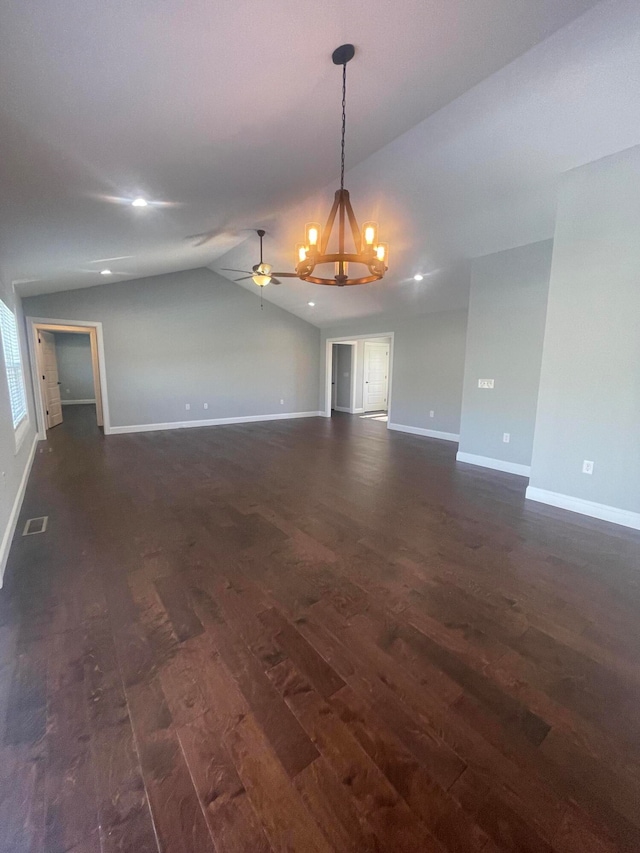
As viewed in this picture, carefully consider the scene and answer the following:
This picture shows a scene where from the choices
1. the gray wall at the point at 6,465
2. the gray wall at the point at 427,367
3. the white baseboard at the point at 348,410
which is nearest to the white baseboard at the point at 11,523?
the gray wall at the point at 6,465

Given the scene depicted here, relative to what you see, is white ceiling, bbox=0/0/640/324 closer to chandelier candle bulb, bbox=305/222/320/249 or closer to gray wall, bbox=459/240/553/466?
gray wall, bbox=459/240/553/466

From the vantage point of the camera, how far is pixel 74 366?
1156 cm

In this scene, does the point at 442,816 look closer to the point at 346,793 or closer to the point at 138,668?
the point at 346,793

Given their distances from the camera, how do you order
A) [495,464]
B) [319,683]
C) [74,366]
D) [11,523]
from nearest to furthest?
[319,683] < [11,523] < [495,464] < [74,366]

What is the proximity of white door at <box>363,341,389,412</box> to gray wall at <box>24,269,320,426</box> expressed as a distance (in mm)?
1795

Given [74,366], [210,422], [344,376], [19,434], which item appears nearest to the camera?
[19,434]

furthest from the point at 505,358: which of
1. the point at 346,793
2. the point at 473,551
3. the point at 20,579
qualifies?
the point at 20,579

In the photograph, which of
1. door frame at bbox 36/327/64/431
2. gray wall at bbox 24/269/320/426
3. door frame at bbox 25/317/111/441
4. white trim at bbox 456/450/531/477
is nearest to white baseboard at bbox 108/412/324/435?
gray wall at bbox 24/269/320/426

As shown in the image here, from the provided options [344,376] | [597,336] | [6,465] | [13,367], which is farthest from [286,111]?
[344,376]

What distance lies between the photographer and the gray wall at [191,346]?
6.59 meters

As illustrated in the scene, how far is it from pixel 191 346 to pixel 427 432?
208 inches

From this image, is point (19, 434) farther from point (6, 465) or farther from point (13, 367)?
point (6, 465)

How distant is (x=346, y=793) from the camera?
1.12 meters

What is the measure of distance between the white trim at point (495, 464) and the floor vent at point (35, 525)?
16.4 ft
